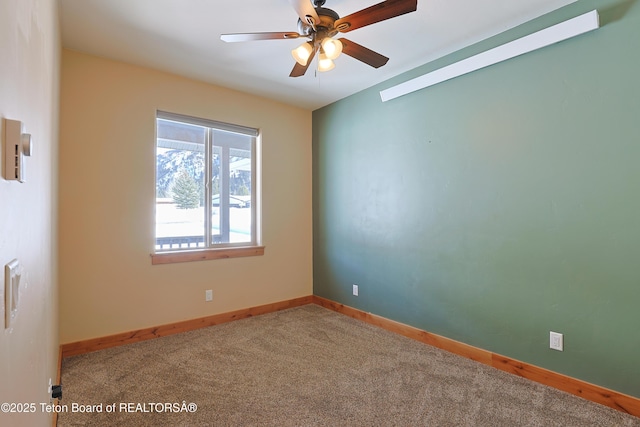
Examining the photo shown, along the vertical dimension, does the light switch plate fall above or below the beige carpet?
above

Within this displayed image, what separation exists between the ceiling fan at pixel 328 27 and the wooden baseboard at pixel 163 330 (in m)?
2.63

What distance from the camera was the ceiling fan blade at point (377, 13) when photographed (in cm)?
165

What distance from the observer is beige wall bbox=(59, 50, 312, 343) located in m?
2.72

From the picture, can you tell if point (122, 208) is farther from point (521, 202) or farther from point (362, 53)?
point (521, 202)

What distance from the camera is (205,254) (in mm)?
3416

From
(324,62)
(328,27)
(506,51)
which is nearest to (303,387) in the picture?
(324,62)

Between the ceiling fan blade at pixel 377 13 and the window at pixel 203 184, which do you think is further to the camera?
the window at pixel 203 184

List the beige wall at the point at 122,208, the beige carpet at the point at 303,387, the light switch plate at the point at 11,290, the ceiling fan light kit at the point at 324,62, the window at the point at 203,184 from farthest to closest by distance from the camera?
the window at the point at 203,184
the beige wall at the point at 122,208
the ceiling fan light kit at the point at 324,62
the beige carpet at the point at 303,387
the light switch plate at the point at 11,290

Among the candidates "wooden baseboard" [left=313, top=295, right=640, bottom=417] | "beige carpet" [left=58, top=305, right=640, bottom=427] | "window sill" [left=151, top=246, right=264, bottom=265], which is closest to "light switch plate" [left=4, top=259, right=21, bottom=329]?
"beige carpet" [left=58, top=305, right=640, bottom=427]

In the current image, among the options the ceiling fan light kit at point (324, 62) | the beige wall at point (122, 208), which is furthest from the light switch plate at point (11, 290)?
the beige wall at point (122, 208)

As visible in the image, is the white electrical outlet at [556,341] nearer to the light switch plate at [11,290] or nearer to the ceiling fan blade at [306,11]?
the ceiling fan blade at [306,11]

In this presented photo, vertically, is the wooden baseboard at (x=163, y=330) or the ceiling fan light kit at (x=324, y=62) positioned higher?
the ceiling fan light kit at (x=324, y=62)

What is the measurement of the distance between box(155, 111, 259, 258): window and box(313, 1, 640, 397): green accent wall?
4.51 ft

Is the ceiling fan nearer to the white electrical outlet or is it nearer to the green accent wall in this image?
the green accent wall
